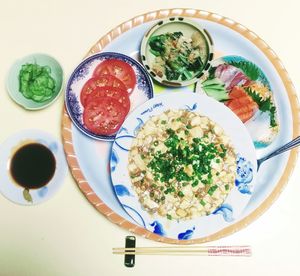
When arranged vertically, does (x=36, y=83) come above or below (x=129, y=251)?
above

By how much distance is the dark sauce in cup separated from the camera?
1598 mm

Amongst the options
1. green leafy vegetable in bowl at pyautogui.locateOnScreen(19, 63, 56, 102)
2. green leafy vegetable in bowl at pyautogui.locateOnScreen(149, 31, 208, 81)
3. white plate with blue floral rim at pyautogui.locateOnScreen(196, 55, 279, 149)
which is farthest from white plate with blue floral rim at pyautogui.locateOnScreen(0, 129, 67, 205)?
white plate with blue floral rim at pyautogui.locateOnScreen(196, 55, 279, 149)

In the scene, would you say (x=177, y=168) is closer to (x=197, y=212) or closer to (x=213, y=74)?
(x=197, y=212)

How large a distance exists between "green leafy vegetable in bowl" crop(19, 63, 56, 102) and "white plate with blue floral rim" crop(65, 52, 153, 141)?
0.33ft

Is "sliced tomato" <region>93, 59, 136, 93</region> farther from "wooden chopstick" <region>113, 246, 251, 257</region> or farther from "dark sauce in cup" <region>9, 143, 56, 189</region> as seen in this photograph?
"wooden chopstick" <region>113, 246, 251, 257</region>

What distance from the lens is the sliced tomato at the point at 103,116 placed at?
1599 millimetres

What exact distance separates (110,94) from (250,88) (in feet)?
2.10

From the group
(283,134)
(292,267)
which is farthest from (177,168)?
(292,267)

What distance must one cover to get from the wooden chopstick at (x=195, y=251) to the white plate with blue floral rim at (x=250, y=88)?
47cm

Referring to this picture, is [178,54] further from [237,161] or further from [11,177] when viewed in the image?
[11,177]

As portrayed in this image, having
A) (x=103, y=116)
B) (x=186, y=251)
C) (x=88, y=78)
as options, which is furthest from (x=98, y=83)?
(x=186, y=251)

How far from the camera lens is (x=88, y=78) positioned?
1.65 meters

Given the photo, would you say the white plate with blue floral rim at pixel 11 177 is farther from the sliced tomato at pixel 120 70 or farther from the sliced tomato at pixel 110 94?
the sliced tomato at pixel 120 70
